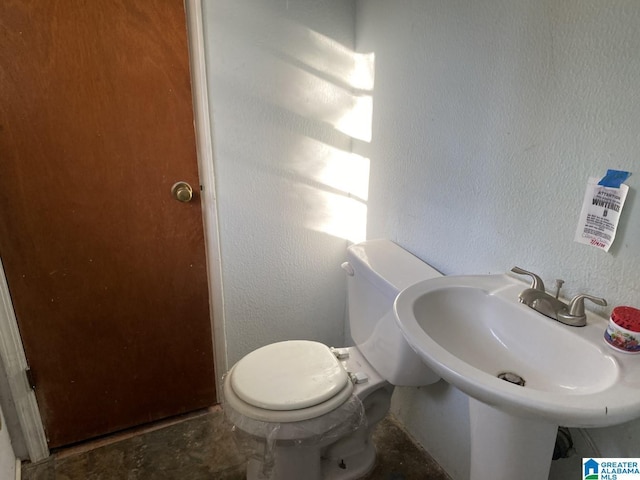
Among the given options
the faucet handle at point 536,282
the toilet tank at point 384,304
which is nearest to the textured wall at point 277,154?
the toilet tank at point 384,304

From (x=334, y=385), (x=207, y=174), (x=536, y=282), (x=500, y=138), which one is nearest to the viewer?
(x=536, y=282)

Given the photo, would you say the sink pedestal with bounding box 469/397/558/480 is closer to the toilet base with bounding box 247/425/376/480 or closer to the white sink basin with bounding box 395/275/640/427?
the white sink basin with bounding box 395/275/640/427

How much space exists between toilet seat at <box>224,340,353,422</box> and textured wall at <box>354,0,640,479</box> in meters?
0.41

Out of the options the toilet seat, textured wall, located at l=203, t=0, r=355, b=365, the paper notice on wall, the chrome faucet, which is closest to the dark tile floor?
textured wall, located at l=203, t=0, r=355, b=365

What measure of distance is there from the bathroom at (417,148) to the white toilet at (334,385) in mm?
188

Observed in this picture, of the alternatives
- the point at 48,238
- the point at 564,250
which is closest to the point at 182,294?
the point at 48,238

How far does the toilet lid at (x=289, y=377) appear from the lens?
1.14 metres

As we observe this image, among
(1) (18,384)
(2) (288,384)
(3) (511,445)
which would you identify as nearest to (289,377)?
(2) (288,384)

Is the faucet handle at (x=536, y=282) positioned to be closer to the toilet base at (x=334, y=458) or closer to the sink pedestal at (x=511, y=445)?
the sink pedestal at (x=511, y=445)

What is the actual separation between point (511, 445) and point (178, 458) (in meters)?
1.19

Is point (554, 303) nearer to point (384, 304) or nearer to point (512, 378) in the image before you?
point (512, 378)

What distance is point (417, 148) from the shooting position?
1319mm

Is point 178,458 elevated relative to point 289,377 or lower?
lower

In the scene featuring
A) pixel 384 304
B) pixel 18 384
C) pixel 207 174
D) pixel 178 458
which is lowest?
pixel 178 458
